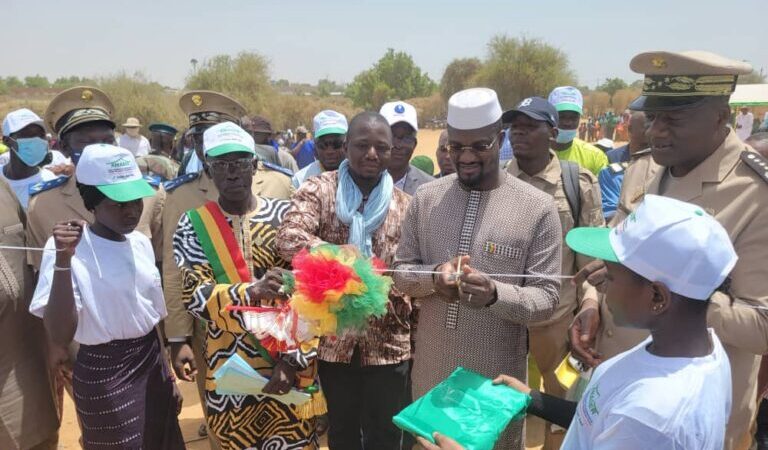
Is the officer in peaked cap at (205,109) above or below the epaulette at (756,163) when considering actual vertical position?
below

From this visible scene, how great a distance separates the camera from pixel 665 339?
1.64 metres

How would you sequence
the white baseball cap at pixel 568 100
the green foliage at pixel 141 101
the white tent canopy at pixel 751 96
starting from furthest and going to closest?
the green foliage at pixel 141 101 → the white tent canopy at pixel 751 96 → the white baseball cap at pixel 568 100

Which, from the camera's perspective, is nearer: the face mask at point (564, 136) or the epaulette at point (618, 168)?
the epaulette at point (618, 168)

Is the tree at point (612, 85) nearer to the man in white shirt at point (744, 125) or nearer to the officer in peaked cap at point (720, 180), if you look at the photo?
the man in white shirt at point (744, 125)

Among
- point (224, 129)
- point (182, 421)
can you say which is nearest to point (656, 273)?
point (224, 129)

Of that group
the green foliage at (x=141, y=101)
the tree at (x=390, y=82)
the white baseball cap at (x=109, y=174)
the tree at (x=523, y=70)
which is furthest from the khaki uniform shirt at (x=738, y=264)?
the tree at (x=390, y=82)

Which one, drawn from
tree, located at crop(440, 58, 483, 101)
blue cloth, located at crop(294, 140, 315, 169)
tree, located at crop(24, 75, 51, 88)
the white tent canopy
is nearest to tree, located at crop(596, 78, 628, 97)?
tree, located at crop(440, 58, 483, 101)

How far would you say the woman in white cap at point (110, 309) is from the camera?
2789 millimetres

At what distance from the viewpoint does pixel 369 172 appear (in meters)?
3.28

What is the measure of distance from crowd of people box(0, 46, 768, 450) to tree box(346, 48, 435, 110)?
62.4 meters

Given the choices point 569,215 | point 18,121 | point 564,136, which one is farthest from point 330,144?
point 18,121

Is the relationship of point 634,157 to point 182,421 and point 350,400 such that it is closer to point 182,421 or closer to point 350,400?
point 350,400

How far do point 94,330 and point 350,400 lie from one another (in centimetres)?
155

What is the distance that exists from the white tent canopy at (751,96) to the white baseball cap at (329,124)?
65.0 ft
